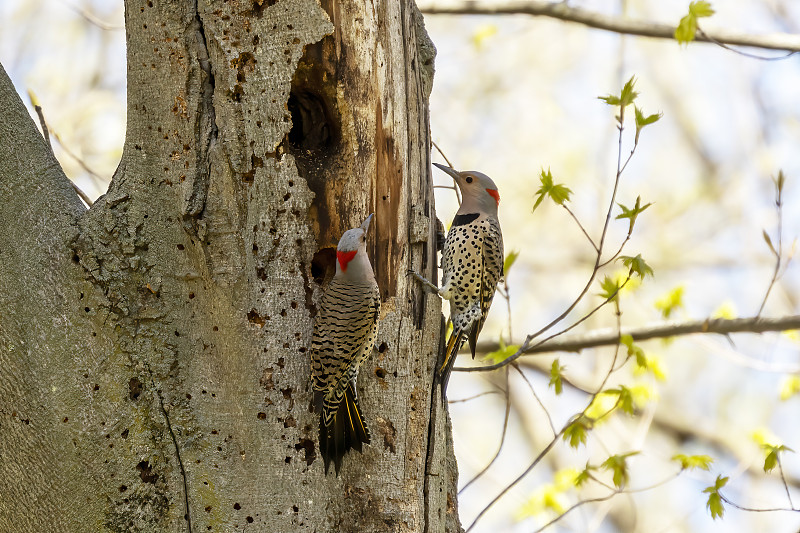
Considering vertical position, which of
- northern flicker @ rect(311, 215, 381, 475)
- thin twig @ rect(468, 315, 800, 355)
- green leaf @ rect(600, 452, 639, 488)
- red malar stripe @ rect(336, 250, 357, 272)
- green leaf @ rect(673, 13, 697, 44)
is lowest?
northern flicker @ rect(311, 215, 381, 475)

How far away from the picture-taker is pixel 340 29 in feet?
9.52

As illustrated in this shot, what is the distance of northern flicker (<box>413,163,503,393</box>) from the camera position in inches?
149

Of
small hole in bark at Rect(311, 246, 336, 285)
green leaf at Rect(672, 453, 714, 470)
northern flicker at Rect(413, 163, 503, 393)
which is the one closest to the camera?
small hole in bark at Rect(311, 246, 336, 285)

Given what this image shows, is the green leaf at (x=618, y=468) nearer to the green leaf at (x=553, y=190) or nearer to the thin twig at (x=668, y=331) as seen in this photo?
the thin twig at (x=668, y=331)

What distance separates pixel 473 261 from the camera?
153 inches

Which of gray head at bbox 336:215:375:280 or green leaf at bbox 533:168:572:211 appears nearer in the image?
gray head at bbox 336:215:375:280

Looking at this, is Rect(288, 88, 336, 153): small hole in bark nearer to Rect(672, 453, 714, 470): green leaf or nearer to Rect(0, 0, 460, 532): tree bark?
Rect(0, 0, 460, 532): tree bark

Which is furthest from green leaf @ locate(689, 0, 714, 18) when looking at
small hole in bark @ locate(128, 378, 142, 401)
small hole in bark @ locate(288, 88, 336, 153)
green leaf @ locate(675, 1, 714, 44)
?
small hole in bark @ locate(128, 378, 142, 401)

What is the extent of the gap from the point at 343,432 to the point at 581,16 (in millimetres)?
3348

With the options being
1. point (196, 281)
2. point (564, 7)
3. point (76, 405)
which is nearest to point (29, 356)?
point (76, 405)

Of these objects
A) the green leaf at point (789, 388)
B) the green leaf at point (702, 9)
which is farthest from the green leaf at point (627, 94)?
the green leaf at point (789, 388)

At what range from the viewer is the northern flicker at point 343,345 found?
2.68m

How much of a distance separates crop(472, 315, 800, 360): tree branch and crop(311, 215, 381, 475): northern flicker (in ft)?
5.91

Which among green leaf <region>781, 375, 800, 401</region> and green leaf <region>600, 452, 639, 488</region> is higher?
green leaf <region>781, 375, 800, 401</region>
